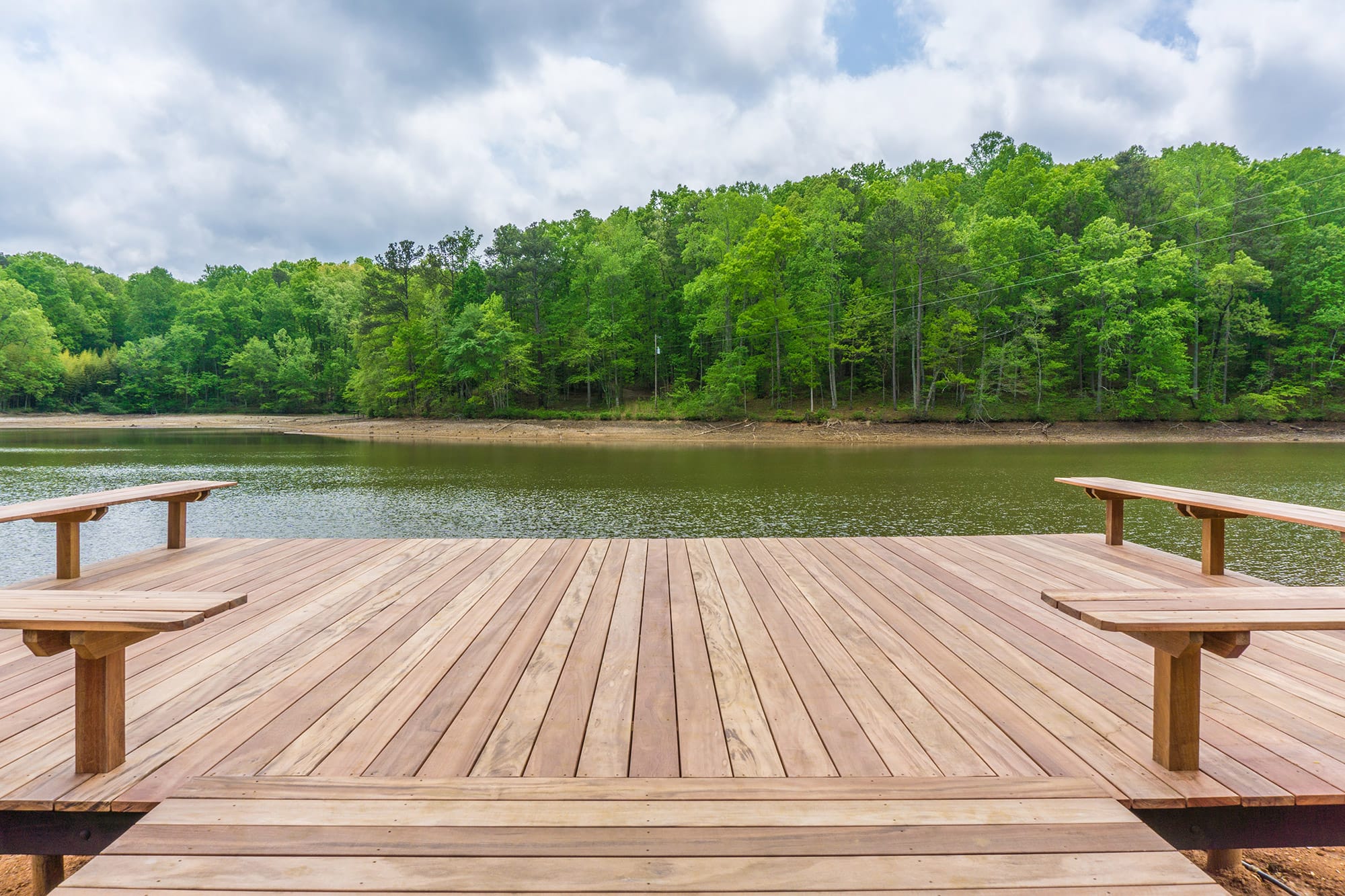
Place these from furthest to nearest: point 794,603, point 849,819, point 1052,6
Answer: point 1052,6
point 794,603
point 849,819

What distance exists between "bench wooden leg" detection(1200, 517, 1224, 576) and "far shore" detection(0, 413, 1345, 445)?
21.8m

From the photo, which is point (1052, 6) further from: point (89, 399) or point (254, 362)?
point (89, 399)

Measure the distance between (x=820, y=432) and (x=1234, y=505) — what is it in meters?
24.2

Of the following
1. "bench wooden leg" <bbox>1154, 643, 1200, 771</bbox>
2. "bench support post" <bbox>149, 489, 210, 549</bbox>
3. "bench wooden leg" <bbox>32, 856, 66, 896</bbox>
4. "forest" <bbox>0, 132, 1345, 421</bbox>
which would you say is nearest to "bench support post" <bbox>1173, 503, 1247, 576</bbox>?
"bench wooden leg" <bbox>1154, 643, 1200, 771</bbox>

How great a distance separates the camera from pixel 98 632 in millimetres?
1623

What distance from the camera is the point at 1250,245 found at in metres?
28.8

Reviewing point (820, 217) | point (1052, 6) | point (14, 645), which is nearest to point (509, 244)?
point (820, 217)

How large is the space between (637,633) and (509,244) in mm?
39053

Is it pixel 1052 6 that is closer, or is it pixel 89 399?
pixel 1052 6

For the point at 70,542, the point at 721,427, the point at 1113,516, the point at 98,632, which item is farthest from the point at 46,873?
the point at 721,427

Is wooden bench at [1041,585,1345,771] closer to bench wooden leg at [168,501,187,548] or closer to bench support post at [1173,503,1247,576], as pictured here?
bench support post at [1173,503,1247,576]

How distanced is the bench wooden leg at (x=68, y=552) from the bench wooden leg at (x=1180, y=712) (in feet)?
18.0

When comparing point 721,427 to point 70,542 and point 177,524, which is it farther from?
point 70,542

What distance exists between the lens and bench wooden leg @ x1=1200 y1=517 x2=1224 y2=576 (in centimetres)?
387
